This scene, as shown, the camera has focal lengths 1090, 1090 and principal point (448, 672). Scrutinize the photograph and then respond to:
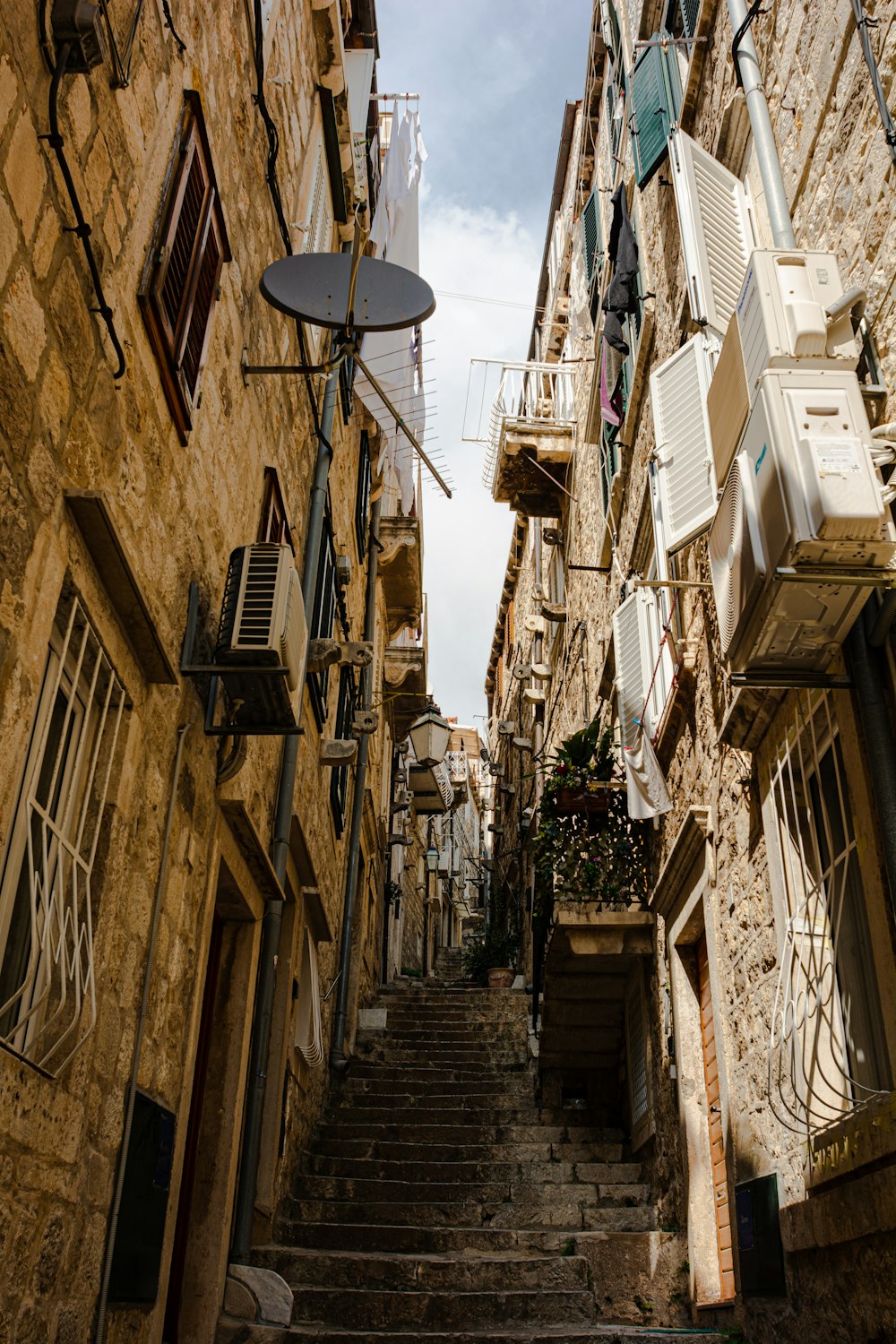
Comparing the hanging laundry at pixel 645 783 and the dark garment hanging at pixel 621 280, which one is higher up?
the dark garment hanging at pixel 621 280

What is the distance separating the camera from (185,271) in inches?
180

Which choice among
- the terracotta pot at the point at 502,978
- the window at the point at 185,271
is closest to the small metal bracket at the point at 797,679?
the window at the point at 185,271

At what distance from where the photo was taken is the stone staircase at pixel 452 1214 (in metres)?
6.36

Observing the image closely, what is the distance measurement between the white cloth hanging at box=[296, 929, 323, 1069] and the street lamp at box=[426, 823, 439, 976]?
17520 mm

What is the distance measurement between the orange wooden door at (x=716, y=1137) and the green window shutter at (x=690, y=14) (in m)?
6.63

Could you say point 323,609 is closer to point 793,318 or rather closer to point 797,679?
point 797,679

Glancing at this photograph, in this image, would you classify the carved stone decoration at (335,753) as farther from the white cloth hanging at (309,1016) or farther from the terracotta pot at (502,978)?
the terracotta pot at (502,978)

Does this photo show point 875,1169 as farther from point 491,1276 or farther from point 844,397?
point 491,1276

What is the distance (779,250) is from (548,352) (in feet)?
53.3

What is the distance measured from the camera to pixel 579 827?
29.2 ft

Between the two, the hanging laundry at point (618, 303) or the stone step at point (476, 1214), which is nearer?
the stone step at point (476, 1214)

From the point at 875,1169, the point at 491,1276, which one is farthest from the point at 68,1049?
the point at 491,1276

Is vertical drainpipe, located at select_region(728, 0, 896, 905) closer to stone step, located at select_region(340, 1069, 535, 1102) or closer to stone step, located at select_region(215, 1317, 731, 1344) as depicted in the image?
stone step, located at select_region(215, 1317, 731, 1344)

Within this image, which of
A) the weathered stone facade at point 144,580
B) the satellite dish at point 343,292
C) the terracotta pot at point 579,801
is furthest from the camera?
the terracotta pot at point 579,801
